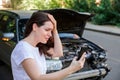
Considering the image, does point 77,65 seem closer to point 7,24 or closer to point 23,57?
point 23,57

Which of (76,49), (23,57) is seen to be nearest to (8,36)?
(76,49)

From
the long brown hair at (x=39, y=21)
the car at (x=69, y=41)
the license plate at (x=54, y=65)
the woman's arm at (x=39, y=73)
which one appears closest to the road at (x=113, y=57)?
the car at (x=69, y=41)

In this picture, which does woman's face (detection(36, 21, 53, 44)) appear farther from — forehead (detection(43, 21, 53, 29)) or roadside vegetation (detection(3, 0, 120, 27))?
roadside vegetation (detection(3, 0, 120, 27))

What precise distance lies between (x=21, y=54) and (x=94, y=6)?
1803 centimetres

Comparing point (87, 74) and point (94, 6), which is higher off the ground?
point (87, 74)

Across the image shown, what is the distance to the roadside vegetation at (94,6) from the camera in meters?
18.3

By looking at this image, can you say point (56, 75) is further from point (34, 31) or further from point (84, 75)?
point (84, 75)

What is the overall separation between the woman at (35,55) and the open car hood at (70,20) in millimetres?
3106

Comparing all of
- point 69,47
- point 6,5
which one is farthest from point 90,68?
point 6,5

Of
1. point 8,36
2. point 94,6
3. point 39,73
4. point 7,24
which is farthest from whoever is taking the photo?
point 94,6

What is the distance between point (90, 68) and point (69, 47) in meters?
0.63

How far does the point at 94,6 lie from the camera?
2003cm

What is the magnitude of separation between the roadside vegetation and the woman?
15.6 metres

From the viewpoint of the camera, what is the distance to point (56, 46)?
115 inches
